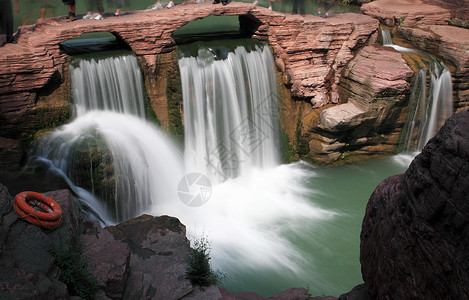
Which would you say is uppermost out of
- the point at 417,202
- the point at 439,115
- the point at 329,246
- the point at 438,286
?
the point at 417,202

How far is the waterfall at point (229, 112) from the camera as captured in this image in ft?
28.6

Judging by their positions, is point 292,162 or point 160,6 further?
point 292,162

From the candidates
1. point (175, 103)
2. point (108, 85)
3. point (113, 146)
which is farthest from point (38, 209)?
point (175, 103)

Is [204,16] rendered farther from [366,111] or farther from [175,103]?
[366,111]

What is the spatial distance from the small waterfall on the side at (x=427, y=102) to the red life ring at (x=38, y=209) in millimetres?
8191

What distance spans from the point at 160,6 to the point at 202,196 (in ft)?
15.1

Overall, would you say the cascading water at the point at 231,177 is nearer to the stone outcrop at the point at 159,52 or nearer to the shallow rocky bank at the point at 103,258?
the stone outcrop at the point at 159,52

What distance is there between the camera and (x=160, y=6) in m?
9.27

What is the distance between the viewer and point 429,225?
275cm

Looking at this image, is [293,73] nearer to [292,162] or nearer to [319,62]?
[319,62]

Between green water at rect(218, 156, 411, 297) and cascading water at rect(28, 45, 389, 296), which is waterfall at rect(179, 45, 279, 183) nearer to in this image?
cascading water at rect(28, 45, 389, 296)

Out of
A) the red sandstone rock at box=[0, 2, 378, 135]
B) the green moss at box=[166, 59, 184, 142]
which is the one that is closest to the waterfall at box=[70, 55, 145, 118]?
the red sandstone rock at box=[0, 2, 378, 135]

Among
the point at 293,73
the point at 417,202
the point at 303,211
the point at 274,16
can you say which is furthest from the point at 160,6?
the point at 417,202

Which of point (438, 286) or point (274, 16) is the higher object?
point (274, 16)
